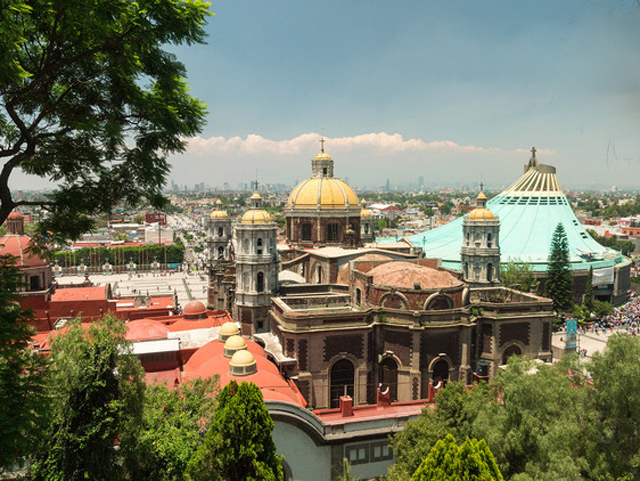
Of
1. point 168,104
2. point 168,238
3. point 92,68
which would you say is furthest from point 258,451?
point 168,238

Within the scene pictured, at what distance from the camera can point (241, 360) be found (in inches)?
764

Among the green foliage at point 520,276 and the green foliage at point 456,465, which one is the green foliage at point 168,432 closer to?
the green foliage at point 456,465

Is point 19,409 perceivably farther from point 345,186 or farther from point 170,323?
point 345,186

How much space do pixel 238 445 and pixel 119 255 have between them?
250ft

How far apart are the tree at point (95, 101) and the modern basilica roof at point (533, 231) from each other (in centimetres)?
4925

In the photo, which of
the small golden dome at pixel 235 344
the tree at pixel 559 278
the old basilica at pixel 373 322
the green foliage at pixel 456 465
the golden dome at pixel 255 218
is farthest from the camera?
the tree at pixel 559 278

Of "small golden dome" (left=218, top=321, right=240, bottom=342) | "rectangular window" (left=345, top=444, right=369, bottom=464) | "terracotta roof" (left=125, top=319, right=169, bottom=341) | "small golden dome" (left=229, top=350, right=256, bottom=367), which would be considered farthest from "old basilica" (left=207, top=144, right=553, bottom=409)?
"terracotta roof" (left=125, top=319, right=169, bottom=341)

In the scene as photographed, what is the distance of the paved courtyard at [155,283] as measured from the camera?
59.2 metres

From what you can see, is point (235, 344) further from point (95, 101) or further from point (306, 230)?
point (306, 230)

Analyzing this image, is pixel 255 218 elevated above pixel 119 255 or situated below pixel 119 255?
above

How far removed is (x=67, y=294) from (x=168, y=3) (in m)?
29.0

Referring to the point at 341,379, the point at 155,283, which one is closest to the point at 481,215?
the point at 341,379

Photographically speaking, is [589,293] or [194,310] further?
[589,293]

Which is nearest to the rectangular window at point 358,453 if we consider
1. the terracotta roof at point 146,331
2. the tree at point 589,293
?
the terracotta roof at point 146,331
